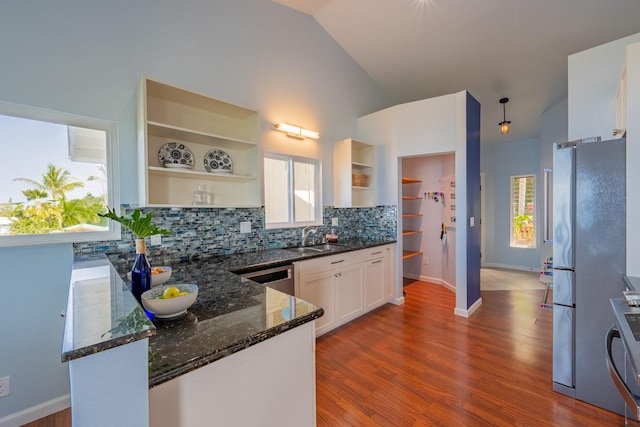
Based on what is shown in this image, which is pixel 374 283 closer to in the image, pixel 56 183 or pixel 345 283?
pixel 345 283

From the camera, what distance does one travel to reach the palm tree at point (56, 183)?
6.20ft

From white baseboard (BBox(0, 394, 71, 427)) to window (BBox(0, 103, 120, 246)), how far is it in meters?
1.10

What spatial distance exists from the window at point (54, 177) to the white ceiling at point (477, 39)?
258 centimetres

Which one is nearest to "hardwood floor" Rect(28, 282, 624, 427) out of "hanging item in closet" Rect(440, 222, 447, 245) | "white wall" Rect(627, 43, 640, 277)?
"white wall" Rect(627, 43, 640, 277)

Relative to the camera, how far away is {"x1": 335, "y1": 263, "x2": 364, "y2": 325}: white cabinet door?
115 inches

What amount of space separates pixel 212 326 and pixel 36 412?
1899 millimetres

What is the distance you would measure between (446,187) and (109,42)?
4.57 metres

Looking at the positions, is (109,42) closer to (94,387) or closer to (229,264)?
(229,264)

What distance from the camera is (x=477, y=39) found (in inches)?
128

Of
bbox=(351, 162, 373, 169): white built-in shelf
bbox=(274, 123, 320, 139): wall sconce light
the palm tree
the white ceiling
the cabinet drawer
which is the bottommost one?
the cabinet drawer

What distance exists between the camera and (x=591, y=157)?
1.78 meters

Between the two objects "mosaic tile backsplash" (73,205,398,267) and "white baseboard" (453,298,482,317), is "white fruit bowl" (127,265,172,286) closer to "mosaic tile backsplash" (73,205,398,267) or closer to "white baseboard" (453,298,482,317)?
"mosaic tile backsplash" (73,205,398,267)

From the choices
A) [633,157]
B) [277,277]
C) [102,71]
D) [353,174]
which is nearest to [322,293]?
[277,277]

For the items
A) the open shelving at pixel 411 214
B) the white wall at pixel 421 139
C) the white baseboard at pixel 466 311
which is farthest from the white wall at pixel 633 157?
the open shelving at pixel 411 214
